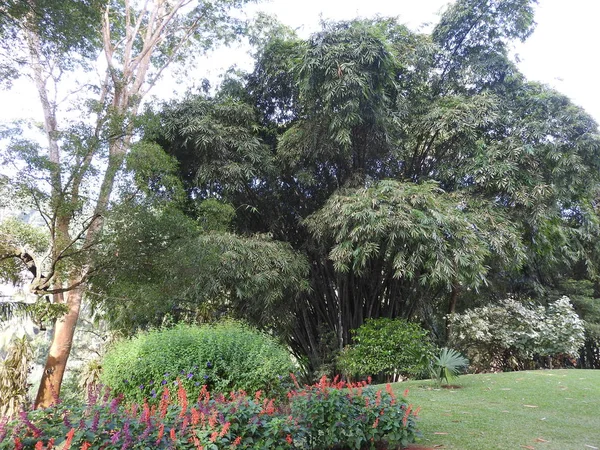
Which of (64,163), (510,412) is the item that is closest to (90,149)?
(64,163)

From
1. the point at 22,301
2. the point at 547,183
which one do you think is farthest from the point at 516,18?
the point at 22,301

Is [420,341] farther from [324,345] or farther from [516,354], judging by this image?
[516,354]

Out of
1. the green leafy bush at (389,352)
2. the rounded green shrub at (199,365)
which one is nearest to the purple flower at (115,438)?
the rounded green shrub at (199,365)

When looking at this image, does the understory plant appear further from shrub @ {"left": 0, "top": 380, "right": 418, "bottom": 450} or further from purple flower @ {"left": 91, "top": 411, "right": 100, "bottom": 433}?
purple flower @ {"left": 91, "top": 411, "right": 100, "bottom": 433}

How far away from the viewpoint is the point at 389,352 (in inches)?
259

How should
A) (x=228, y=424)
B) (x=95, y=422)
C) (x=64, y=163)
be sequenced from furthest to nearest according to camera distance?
1. (x=64, y=163)
2. (x=228, y=424)
3. (x=95, y=422)

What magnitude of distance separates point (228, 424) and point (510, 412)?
3.22 metres

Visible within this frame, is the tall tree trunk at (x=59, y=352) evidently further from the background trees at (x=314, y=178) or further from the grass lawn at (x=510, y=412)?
the grass lawn at (x=510, y=412)

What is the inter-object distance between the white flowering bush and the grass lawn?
214 cm

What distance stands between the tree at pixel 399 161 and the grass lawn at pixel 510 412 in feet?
4.81

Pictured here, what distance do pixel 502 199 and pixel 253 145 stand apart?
4.32 meters

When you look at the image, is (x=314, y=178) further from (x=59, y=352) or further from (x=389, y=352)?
(x=59, y=352)

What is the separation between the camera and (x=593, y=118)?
7.64 meters

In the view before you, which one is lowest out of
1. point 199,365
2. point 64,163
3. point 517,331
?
point 199,365
